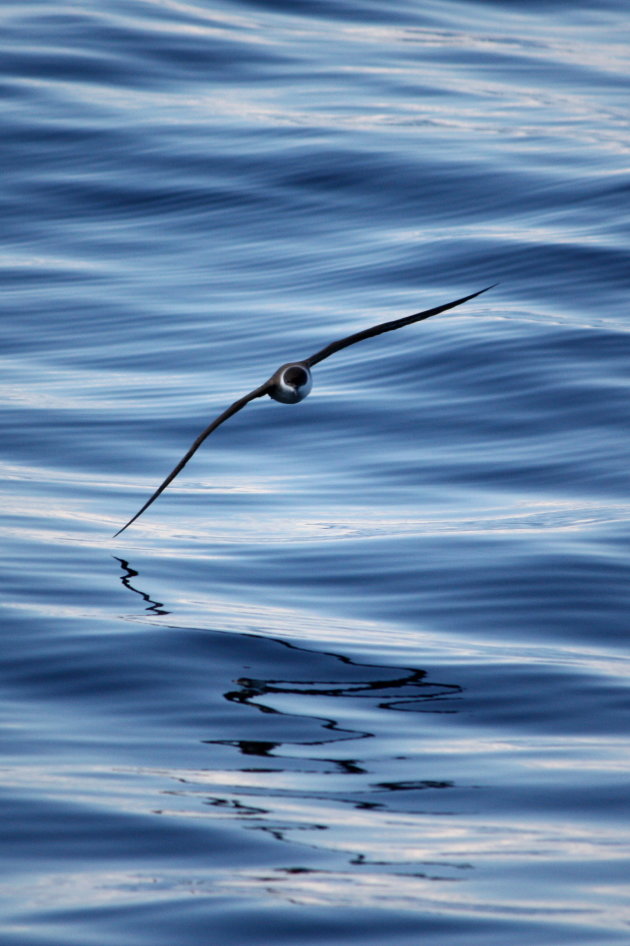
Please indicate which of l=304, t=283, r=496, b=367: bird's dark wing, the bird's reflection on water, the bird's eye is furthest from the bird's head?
the bird's reflection on water

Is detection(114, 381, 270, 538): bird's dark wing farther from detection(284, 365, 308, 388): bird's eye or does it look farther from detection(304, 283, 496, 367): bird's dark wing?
detection(304, 283, 496, 367): bird's dark wing

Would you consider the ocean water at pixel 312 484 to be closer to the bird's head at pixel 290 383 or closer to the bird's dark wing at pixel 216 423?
the bird's dark wing at pixel 216 423

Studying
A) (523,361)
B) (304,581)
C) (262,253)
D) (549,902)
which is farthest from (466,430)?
(549,902)

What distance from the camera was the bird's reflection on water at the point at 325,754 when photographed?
19.9ft

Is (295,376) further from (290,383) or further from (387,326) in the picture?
(387,326)

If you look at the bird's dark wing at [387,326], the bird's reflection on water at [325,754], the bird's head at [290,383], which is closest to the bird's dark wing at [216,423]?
the bird's head at [290,383]

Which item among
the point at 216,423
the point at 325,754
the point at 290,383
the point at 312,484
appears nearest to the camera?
the point at 325,754

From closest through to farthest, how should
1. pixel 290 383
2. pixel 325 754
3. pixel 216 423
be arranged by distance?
pixel 325 754
pixel 216 423
pixel 290 383

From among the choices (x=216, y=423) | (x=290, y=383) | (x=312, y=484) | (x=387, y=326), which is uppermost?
(x=387, y=326)

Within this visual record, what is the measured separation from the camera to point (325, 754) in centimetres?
685

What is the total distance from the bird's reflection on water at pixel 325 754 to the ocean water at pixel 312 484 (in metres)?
0.02

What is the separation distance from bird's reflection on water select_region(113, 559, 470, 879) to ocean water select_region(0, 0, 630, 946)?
0.02 meters

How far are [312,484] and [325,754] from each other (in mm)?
5012

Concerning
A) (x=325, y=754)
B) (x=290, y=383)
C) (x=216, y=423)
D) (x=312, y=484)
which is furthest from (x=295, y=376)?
(x=325, y=754)
